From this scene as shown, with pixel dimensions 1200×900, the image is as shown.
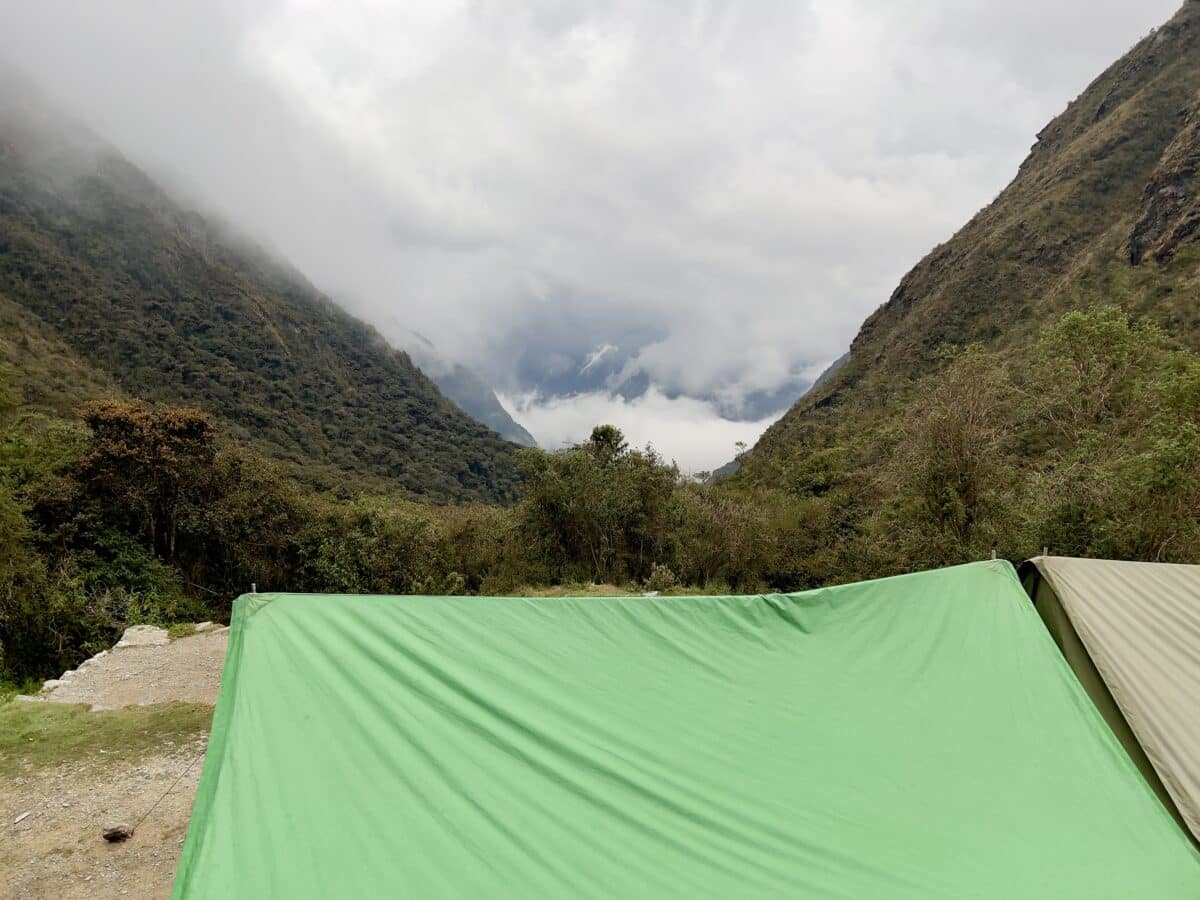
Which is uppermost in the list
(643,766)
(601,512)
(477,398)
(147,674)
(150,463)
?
(477,398)

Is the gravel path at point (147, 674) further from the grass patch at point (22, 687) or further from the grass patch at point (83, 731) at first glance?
the grass patch at point (22, 687)

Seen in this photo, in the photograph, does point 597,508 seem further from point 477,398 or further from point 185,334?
point 477,398

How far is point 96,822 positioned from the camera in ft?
14.6

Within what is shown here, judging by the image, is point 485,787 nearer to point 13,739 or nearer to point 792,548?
point 13,739

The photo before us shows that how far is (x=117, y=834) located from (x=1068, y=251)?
4915 centimetres

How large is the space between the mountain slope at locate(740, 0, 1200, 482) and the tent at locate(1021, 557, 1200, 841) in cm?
2452

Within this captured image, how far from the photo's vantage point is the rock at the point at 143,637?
1043 centimetres

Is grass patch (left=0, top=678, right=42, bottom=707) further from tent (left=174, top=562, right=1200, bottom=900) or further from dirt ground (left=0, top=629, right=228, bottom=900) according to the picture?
tent (left=174, top=562, right=1200, bottom=900)

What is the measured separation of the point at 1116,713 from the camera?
2914 mm

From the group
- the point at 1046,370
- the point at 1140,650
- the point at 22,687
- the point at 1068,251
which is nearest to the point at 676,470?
the point at 1046,370

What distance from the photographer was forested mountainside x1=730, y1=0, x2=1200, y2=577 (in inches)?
384

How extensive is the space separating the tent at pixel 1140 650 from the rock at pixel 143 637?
41.8 feet

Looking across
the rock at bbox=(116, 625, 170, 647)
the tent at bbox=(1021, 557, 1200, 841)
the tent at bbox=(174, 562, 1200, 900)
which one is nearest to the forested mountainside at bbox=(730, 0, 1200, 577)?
the tent at bbox=(1021, 557, 1200, 841)

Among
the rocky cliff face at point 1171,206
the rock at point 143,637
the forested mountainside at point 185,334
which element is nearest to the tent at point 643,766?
the rock at point 143,637
